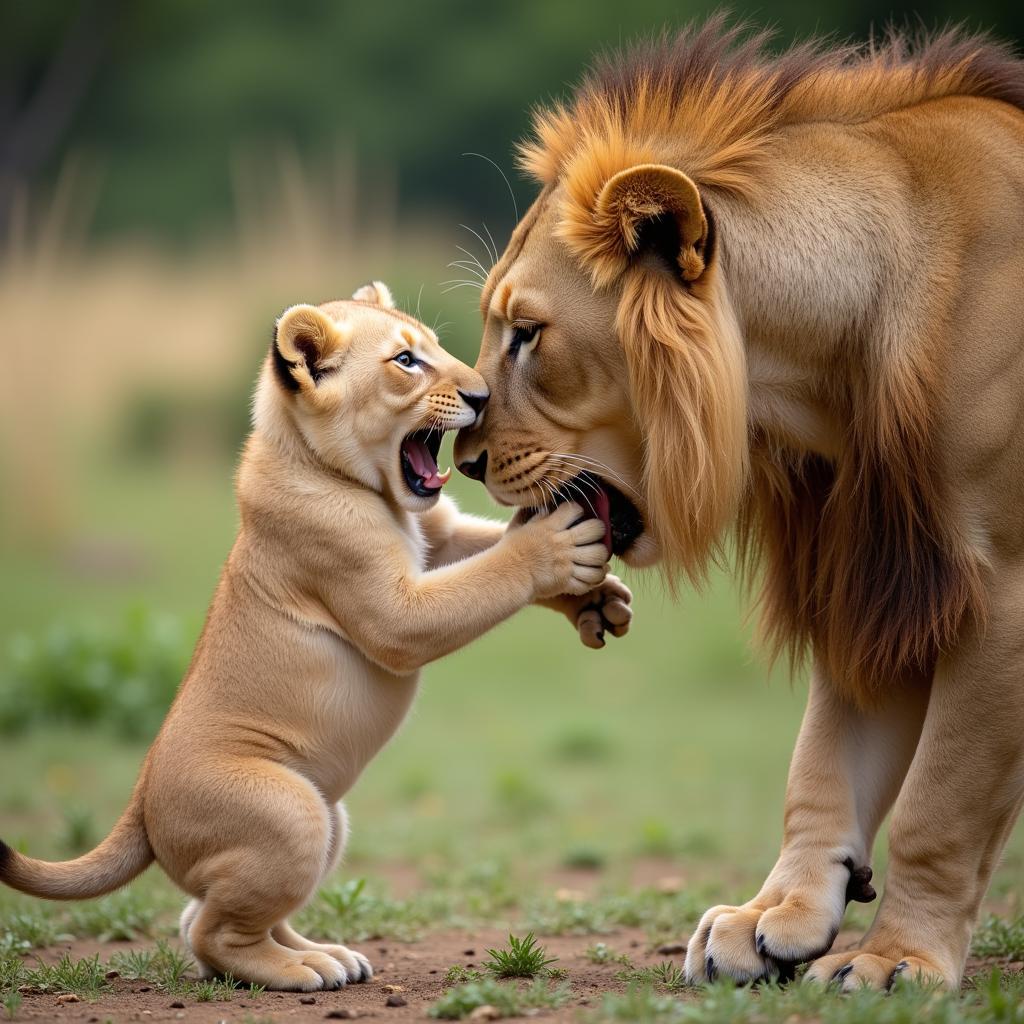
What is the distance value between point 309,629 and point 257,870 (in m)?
0.61

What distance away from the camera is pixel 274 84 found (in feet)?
93.5

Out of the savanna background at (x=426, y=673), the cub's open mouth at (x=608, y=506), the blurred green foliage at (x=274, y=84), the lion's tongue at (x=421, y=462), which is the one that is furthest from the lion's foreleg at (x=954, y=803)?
the blurred green foliage at (x=274, y=84)

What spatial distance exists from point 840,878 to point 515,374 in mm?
1512

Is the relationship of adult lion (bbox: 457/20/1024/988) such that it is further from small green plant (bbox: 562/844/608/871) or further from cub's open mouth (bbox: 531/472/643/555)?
small green plant (bbox: 562/844/608/871)

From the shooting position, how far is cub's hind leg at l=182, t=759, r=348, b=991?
3.69m

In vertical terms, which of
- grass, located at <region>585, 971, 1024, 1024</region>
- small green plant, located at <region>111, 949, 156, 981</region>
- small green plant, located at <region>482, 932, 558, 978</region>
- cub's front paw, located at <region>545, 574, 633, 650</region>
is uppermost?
cub's front paw, located at <region>545, 574, 633, 650</region>

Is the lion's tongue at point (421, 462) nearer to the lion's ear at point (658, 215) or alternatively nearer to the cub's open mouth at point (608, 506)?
the cub's open mouth at point (608, 506)

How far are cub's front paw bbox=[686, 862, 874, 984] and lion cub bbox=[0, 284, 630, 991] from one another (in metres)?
0.86

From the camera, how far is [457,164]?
25.3 metres

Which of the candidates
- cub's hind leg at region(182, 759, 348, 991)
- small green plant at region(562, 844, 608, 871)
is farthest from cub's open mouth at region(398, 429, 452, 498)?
small green plant at region(562, 844, 608, 871)

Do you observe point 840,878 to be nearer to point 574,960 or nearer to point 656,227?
point 574,960

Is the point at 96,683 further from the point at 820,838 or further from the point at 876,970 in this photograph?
the point at 876,970

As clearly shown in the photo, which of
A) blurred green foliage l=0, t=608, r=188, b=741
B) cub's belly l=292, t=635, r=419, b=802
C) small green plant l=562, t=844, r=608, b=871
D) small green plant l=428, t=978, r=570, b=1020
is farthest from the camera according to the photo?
blurred green foliage l=0, t=608, r=188, b=741

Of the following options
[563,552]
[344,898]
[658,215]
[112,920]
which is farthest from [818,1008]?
[112,920]
